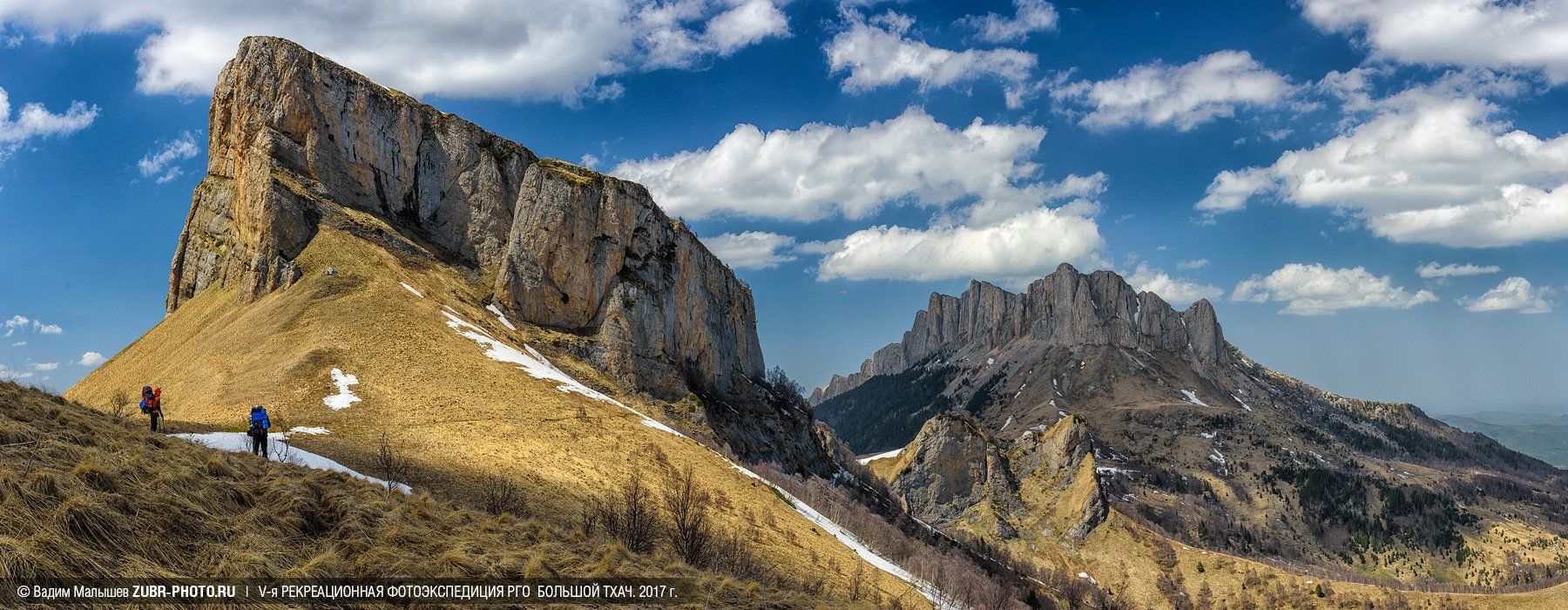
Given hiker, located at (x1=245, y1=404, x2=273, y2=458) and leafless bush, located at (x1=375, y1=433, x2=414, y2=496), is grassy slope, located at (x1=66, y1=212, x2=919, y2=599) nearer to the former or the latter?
leafless bush, located at (x1=375, y1=433, x2=414, y2=496)

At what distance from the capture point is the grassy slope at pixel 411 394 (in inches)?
1239

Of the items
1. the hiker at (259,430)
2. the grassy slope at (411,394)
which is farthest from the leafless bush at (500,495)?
the hiker at (259,430)

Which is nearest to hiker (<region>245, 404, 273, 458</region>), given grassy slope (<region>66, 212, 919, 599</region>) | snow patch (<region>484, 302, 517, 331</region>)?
grassy slope (<region>66, 212, 919, 599</region>)

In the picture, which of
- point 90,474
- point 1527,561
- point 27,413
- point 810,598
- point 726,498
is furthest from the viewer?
point 1527,561

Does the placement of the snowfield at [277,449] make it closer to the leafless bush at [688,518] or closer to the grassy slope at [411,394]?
the grassy slope at [411,394]

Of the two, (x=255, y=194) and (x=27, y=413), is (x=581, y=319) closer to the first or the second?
(x=255, y=194)

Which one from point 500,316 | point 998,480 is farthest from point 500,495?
point 998,480

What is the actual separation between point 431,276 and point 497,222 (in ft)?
39.7

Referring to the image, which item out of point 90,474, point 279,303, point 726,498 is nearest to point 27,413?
point 90,474

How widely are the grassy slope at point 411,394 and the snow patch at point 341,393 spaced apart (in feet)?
1.40

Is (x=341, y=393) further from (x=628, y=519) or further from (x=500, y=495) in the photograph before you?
(x=628, y=519)

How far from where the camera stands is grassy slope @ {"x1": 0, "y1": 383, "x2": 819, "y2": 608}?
9.97 m

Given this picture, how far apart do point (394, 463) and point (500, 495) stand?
172 inches

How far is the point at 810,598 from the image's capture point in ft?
57.9
